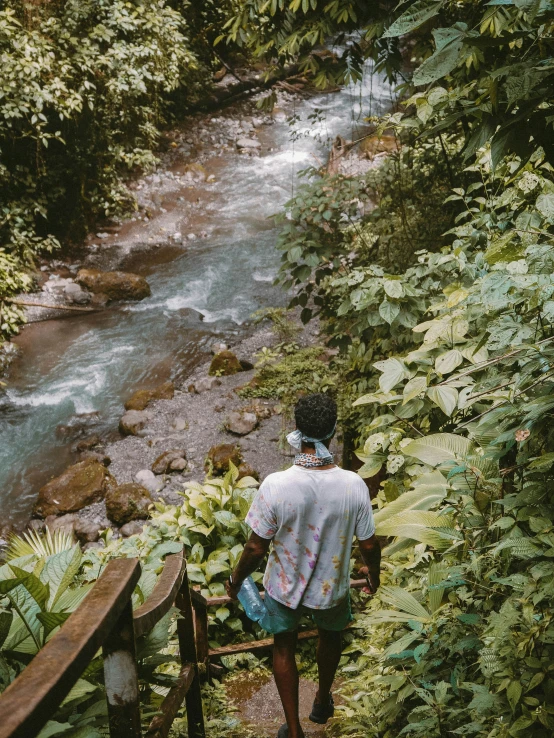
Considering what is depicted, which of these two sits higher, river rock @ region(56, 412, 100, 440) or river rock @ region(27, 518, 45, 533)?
river rock @ region(56, 412, 100, 440)

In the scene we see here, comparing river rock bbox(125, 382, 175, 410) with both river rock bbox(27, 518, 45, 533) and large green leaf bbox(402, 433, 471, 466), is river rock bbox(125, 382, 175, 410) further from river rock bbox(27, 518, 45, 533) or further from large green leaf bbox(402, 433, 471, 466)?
large green leaf bbox(402, 433, 471, 466)

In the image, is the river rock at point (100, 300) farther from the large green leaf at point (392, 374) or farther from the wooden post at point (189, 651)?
the wooden post at point (189, 651)

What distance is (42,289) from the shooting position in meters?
10.2

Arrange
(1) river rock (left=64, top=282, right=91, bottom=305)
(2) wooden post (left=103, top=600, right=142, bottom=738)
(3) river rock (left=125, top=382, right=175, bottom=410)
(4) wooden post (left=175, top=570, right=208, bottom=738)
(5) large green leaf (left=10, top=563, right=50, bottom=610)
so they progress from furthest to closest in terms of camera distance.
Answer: (1) river rock (left=64, top=282, right=91, bottom=305) → (3) river rock (left=125, top=382, right=175, bottom=410) → (4) wooden post (left=175, top=570, right=208, bottom=738) → (5) large green leaf (left=10, top=563, right=50, bottom=610) → (2) wooden post (left=103, top=600, right=142, bottom=738)

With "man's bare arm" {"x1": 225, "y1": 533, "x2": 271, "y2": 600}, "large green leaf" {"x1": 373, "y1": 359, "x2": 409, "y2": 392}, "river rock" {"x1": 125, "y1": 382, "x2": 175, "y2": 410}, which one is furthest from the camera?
"river rock" {"x1": 125, "y1": 382, "x2": 175, "y2": 410}

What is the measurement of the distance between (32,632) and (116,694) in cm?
34

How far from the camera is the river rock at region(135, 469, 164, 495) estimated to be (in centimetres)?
693

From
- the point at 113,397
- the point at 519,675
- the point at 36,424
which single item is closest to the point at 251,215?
the point at 113,397

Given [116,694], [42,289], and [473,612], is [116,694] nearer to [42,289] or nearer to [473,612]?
[473,612]

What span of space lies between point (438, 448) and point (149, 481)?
504 cm

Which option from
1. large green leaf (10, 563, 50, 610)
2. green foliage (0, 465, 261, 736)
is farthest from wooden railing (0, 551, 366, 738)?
large green leaf (10, 563, 50, 610)

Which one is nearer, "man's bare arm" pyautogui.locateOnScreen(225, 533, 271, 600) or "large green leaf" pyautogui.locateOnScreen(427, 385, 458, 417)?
"man's bare arm" pyautogui.locateOnScreen(225, 533, 271, 600)

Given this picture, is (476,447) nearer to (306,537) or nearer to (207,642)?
(306,537)

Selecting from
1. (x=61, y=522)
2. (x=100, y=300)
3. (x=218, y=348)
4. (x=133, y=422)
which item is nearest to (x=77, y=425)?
(x=133, y=422)
